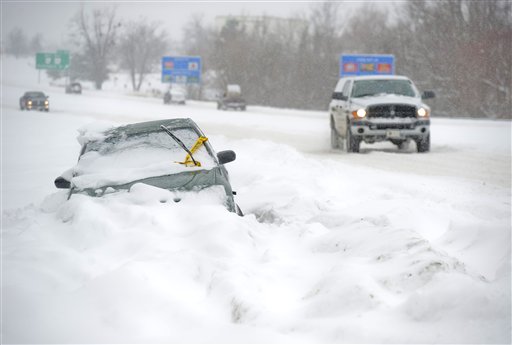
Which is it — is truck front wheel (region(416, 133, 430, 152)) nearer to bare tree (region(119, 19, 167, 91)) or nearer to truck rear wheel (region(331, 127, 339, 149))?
truck rear wheel (region(331, 127, 339, 149))

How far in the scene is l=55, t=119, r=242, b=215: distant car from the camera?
261 inches

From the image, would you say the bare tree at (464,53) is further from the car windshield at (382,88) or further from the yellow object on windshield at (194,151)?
the yellow object on windshield at (194,151)

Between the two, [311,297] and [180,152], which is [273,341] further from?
[180,152]

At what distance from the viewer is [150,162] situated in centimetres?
698

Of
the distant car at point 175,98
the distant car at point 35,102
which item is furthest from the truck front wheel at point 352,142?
the distant car at point 175,98

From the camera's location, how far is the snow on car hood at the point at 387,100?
17.0 metres

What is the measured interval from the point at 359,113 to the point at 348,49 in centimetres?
4864

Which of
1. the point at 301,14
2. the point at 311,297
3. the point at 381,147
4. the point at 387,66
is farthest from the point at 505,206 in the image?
the point at 301,14

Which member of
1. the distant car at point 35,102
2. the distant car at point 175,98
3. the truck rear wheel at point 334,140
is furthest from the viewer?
the distant car at point 175,98

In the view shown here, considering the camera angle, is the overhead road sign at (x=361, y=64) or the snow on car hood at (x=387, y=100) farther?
the overhead road sign at (x=361, y=64)

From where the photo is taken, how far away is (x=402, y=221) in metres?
7.61

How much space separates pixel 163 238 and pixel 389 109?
12234mm

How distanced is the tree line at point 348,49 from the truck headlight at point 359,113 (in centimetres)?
1609

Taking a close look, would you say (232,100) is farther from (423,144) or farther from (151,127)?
(151,127)
